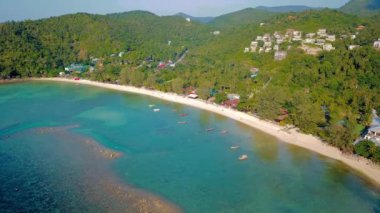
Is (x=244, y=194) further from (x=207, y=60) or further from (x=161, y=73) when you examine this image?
(x=207, y=60)

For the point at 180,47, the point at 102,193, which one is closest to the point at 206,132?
the point at 102,193

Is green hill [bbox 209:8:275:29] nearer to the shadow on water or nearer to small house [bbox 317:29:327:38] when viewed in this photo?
small house [bbox 317:29:327:38]

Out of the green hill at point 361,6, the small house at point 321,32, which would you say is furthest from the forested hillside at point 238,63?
the green hill at point 361,6

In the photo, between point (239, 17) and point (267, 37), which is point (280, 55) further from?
point (239, 17)

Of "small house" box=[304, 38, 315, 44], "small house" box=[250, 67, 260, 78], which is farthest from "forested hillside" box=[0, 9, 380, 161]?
"small house" box=[304, 38, 315, 44]

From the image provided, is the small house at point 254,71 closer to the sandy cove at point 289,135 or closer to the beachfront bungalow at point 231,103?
the beachfront bungalow at point 231,103
